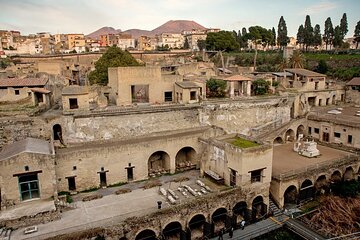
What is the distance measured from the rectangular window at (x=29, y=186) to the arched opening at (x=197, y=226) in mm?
11433

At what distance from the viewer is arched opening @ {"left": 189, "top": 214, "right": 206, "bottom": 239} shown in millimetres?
22234

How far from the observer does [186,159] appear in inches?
1204

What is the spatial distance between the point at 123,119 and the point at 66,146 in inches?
225

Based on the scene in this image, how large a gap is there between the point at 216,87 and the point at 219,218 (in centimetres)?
1763

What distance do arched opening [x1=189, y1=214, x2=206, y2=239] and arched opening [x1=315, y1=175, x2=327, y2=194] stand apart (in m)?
12.5

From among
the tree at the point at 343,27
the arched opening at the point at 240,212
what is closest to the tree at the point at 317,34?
the tree at the point at 343,27

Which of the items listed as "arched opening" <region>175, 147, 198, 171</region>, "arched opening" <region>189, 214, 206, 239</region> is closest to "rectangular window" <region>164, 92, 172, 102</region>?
"arched opening" <region>175, 147, 198, 171</region>

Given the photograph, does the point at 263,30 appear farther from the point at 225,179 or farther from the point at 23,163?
the point at 23,163

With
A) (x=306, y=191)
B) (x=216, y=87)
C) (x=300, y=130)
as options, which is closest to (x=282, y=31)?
(x=300, y=130)

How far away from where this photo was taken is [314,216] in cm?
2347

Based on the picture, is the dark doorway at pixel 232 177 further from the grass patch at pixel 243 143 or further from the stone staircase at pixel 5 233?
the stone staircase at pixel 5 233

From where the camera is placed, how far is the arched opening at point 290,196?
26555mm

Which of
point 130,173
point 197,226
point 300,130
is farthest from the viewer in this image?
point 300,130

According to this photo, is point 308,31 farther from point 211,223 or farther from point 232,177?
point 211,223
